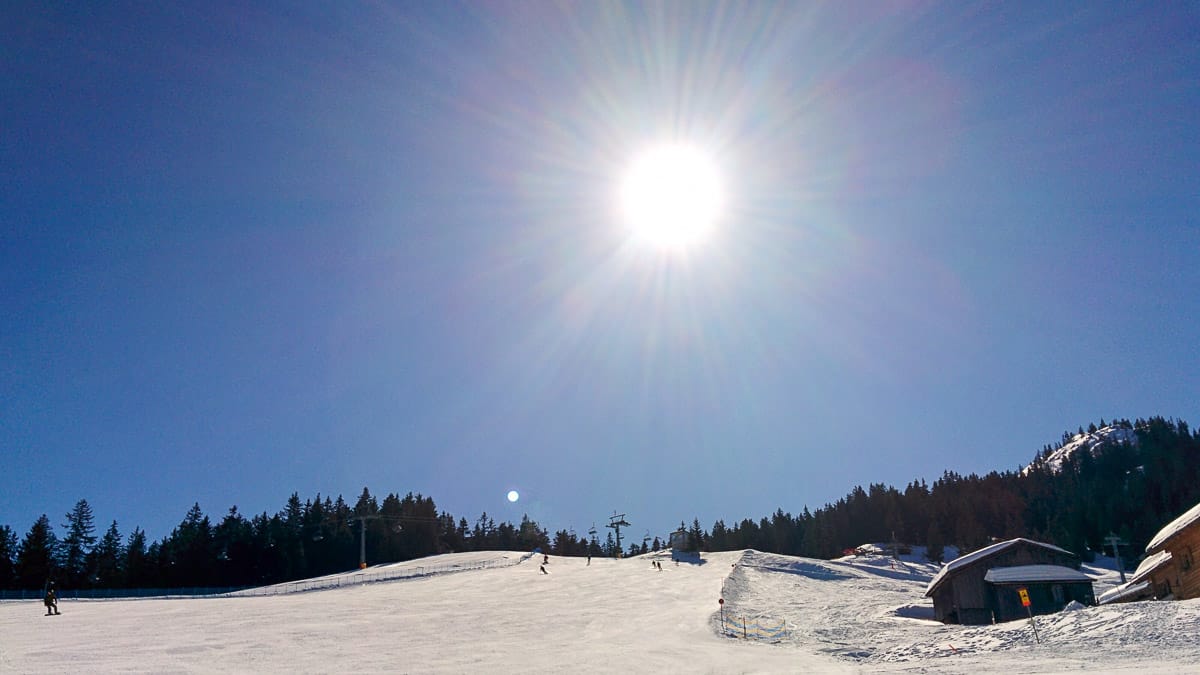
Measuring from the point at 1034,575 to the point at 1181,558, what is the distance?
910 cm

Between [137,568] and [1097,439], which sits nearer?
[137,568]

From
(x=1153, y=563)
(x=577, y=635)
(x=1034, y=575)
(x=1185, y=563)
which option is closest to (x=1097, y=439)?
(x=1034, y=575)

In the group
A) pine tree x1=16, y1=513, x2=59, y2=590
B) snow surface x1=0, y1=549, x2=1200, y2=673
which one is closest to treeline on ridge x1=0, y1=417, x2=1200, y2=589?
pine tree x1=16, y1=513, x2=59, y2=590

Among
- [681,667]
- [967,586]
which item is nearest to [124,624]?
[681,667]

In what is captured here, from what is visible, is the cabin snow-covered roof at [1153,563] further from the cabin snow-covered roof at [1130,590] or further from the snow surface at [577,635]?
the snow surface at [577,635]

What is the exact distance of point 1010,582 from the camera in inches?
1521

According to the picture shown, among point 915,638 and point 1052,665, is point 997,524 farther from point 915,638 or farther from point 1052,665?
point 1052,665

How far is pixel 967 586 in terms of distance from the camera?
39.8m

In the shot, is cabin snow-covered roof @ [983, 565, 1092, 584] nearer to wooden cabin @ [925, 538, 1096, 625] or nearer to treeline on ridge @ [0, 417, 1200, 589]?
wooden cabin @ [925, 538, 1096, 625]

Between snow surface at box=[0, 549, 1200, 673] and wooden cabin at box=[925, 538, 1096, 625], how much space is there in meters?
4.74

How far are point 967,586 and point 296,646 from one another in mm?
33858

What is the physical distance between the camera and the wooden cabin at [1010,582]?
38938 mm

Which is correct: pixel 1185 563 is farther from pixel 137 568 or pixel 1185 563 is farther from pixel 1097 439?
pixel 1097 439

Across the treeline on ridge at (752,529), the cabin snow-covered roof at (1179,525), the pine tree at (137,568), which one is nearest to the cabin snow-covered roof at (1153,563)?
the cabin snow-covered roof at (1179,525)
